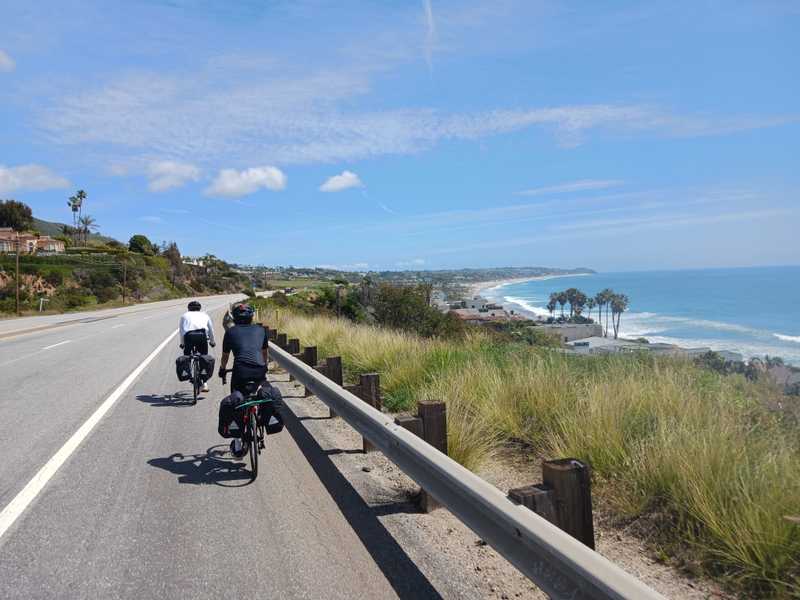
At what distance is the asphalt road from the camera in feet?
12.4

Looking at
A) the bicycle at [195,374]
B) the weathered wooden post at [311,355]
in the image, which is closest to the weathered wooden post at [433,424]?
the weathered wooden post at [311,355]

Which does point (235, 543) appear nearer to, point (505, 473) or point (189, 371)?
point (505, 473)

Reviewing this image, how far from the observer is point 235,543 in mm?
4352

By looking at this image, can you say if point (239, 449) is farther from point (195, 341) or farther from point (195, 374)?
point (195, 341)

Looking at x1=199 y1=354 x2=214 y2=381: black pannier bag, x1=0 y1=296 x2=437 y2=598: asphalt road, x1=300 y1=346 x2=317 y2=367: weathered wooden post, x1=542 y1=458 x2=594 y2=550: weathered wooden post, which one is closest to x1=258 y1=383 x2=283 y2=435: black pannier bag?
x1=0 y1=296 x2=437 y2=598: asphalt road

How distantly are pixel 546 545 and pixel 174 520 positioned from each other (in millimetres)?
3120

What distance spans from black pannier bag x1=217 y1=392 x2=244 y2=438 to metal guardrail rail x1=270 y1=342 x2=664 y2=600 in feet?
5.33

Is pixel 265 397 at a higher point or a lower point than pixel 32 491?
higher

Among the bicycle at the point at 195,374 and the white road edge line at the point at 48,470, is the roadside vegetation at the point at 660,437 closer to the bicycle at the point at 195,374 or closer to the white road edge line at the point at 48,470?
the bicycle at the point at 195,374

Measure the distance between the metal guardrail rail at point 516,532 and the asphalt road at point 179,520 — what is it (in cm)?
51

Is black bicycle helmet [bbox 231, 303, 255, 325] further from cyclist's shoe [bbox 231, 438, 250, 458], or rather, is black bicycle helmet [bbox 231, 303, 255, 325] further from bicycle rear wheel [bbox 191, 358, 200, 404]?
bicycle rear wheel [bbox 191, 358, 200, 404]

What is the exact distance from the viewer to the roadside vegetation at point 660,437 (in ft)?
Result: 11.8

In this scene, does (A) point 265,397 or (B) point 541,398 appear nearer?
(A) point 265,397

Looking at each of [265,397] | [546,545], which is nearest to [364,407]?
[265,397]
